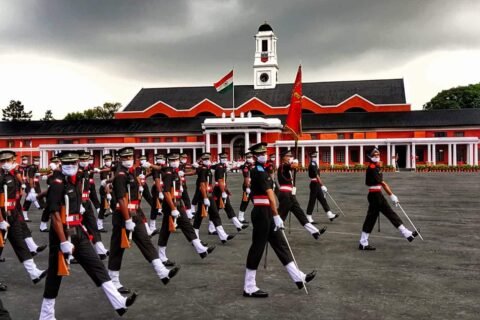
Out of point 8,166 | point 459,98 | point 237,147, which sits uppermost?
point 459,98

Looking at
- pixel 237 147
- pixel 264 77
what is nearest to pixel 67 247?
pixel 237 147

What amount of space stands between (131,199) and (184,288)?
5.66 ft

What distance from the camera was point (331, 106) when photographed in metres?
69.4

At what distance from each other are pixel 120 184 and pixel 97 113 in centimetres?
9650

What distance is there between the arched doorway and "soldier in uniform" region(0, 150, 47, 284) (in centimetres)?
5305

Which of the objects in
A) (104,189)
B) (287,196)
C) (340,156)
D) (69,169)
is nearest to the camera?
(69,169)

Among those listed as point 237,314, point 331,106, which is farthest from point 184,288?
point 331,106

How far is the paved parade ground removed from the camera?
6.75 m

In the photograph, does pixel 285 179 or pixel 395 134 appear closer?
Answer: pixel 285 179

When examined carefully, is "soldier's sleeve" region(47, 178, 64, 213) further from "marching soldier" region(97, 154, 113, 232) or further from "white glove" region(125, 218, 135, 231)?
"marching soldier" region(97, 154, 113, 232)

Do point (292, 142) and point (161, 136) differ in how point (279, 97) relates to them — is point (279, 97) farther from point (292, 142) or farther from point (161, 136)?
point (161, 136)

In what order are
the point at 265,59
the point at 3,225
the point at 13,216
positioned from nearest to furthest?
the point at 3,225
the point at 13,216
the point at 265,59

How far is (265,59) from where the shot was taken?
76750 millimetres

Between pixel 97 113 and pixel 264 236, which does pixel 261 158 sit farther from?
pixel 97 113
